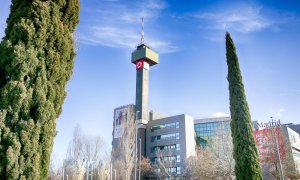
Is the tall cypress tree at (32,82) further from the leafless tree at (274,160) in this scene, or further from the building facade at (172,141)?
the building facade at (172,141)

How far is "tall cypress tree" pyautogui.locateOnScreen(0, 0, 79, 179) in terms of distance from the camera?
7328 millimetres

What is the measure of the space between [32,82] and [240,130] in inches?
481

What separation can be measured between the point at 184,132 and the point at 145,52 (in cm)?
A: 2541

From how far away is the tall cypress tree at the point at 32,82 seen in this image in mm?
7328

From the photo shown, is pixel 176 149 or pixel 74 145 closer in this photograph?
pixel 74 145

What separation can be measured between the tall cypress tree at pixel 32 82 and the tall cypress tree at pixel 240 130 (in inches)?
427

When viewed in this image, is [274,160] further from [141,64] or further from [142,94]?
[141,64]

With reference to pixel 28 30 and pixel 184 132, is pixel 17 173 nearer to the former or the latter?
pixel 28 30

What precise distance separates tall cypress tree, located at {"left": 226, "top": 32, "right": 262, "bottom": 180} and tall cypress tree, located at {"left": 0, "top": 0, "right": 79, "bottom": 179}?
10.8m

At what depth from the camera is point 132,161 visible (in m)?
38.4

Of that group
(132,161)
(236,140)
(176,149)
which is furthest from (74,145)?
(236,140)

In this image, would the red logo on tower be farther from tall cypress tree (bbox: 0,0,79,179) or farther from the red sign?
tall cypress tree (bbox: 0,0,79,179)

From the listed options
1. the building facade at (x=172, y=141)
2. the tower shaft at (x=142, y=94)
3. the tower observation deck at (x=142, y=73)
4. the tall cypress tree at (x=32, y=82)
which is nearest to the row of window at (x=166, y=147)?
the building facade at (x=172, y=141)

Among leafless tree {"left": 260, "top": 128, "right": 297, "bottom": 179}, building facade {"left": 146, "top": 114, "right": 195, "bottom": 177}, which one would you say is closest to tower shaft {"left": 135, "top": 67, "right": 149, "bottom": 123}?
building facade {"left": 146, "top": 114, "right": 195, "bottom": 177}
